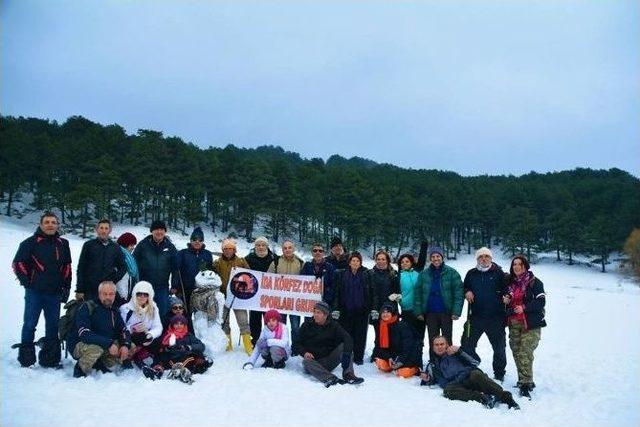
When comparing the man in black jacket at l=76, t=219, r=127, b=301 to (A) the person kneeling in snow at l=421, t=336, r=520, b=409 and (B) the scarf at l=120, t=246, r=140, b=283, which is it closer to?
(B) the scarf at l=120, t=246, r=140, b=283

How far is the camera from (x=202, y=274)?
918 centimetres

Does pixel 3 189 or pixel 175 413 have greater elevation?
pixel 3 189

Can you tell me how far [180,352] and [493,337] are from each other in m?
5.53

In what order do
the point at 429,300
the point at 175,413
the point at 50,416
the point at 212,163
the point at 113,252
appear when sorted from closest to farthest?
the point at 50,416
the point at 175,413
the point at 113,252
the point at 429,300
the point at 212,163

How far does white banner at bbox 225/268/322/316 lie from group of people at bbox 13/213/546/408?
0.16 metres

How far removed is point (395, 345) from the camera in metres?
9.12

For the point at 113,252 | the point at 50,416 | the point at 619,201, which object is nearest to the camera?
the point at 50,416

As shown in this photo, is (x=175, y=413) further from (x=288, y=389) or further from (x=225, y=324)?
(x=225, y=324)

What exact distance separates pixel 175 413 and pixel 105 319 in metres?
2.15

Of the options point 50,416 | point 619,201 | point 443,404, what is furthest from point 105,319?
point 619,201

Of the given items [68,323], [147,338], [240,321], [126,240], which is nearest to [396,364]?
[240,321]

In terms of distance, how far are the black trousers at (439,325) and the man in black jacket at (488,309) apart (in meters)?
0.31

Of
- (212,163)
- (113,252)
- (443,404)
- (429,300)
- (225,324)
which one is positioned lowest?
(443,404)

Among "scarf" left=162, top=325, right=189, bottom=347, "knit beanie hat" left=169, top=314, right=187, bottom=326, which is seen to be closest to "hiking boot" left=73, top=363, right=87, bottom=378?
"scarf" left=162, top=325, right=189, bottom=347
